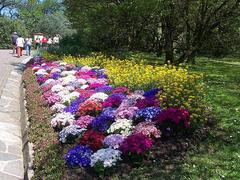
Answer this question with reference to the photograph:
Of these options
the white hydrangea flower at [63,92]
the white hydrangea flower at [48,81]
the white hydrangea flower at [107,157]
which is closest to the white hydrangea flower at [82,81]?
the white hydrangea flower at [63,92]

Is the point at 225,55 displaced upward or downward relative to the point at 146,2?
downward

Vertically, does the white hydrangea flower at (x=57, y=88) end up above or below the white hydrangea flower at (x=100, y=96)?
below

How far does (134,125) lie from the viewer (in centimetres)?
951

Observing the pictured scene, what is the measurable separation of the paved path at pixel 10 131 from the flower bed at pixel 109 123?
981 millimetres

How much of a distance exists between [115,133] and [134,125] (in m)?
0.55

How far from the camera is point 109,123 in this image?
9734mm

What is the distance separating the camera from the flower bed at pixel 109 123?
26.2 ft

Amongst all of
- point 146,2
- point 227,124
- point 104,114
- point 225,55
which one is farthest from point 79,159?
point 225,55

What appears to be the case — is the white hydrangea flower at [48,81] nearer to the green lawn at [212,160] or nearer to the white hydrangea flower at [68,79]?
the white hydrangea flower at [68,79]

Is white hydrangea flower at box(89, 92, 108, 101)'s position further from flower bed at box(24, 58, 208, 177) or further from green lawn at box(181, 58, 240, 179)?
green lawn at box(181, 58, 240, 179)

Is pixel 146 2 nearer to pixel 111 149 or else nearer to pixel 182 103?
pixel 182 103

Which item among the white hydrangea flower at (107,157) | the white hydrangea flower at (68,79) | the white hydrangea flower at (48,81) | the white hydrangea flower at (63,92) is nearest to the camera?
the white hydrangea flower at (107,157)

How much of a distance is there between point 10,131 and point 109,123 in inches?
129

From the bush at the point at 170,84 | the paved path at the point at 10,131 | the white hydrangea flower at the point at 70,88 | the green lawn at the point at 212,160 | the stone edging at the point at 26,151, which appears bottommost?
the paved path at the point at 10,131
